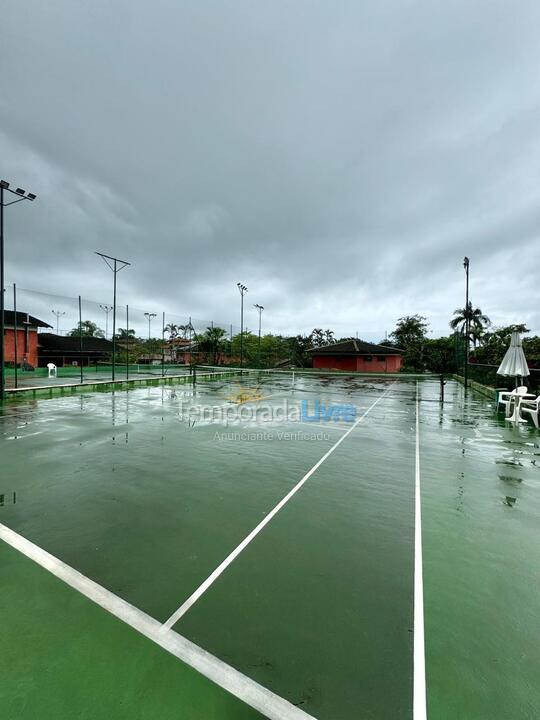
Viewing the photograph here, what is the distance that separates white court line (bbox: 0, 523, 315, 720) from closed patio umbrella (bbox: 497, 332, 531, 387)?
10.6m

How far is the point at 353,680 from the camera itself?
1979 mm

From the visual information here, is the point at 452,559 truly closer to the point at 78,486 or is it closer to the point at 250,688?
the point at 250,688

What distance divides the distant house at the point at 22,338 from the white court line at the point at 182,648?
34.6 meters

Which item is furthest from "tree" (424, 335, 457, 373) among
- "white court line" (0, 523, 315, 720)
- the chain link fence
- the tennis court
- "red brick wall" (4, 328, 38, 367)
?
"red brick wall" (4, 328, 38, 367)

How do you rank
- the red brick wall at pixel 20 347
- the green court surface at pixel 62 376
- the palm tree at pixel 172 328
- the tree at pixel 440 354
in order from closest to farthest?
the green court surface at pixel 62 376
the red brick wall at pixel 20 347
the palm tree at pixel 172 328
the tree at pixel 440 354

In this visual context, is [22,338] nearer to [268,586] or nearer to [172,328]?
[172,328]

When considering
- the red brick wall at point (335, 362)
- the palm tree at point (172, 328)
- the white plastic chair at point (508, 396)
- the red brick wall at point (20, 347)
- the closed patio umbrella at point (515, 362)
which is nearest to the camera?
the closed patio umbrella at point (515, 362)

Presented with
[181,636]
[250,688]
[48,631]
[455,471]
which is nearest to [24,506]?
[48,631]

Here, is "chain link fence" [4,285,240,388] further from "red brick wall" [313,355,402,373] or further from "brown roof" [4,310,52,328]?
"red brick wall" [313,355,402,373]

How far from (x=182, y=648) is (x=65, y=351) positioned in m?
42.4

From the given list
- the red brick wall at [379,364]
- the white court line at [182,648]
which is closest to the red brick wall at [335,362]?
the red brick wall at [379,364]

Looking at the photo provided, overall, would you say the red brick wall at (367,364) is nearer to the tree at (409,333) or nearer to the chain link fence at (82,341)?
the tree at (409,333)

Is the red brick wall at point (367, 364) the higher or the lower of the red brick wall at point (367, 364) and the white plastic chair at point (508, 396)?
the higher

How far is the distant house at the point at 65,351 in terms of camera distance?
37688 mm
